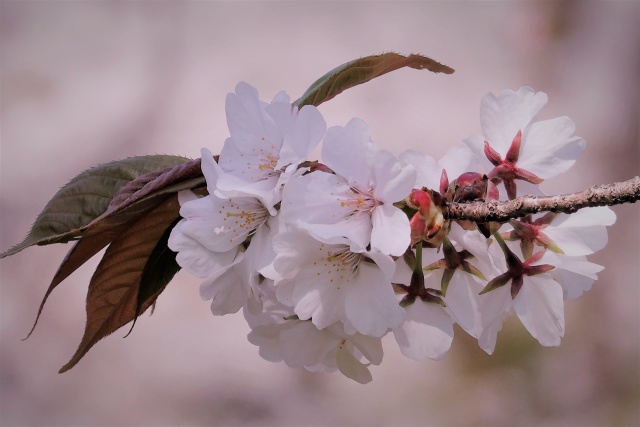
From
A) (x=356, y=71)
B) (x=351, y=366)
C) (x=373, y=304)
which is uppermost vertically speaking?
(x=356, y=71)

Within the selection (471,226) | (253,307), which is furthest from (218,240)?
(471,226)

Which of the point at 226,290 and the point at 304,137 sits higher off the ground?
the point at 304,137

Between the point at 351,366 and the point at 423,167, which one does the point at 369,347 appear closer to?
the point at 351,366

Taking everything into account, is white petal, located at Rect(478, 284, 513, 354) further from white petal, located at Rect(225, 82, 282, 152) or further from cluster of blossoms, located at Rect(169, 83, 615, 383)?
white petal, located at Rect(225, 82, 282, 152)

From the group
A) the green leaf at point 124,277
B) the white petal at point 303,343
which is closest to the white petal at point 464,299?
the white petal at point 303,343

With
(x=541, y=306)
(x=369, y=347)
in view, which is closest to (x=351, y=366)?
(x=369, y=347)

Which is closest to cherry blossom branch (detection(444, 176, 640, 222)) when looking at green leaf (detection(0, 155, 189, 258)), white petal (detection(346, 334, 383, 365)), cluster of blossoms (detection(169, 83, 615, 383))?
cluster of blossoms (detection(169, 83, 615, 383))

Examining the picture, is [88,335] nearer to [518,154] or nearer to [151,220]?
[151,220]
